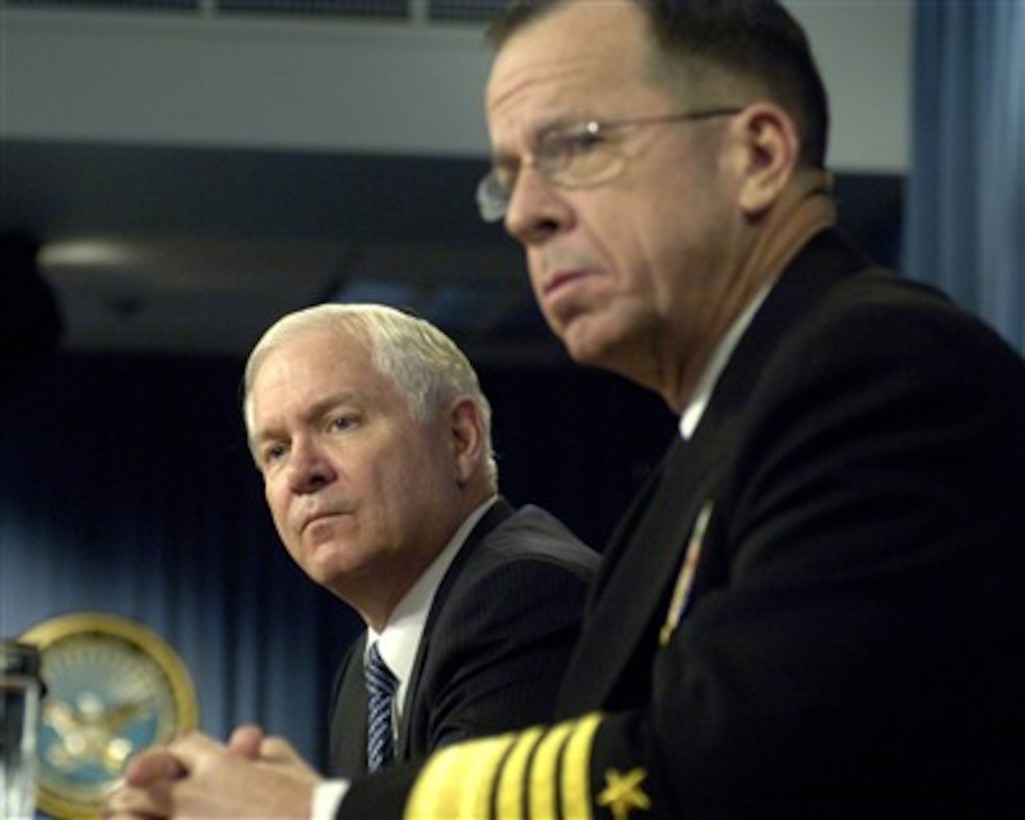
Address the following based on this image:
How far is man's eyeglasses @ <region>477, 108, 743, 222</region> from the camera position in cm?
157

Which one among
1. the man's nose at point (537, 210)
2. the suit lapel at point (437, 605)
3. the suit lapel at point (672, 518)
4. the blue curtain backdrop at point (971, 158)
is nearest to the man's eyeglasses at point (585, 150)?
the man's nose at point (537, 210)

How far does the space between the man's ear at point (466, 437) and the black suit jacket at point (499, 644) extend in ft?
0.69

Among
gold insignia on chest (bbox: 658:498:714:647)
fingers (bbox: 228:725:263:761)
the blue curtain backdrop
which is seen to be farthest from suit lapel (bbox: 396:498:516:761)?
the blue curtain backdrop

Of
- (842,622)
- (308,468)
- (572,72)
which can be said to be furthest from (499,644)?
(842,622)

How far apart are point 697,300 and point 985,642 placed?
12.0 inches

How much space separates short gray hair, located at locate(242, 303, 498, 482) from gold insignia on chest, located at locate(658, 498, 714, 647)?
1.15 meters

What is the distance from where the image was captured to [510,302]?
8.96m

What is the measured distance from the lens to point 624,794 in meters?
1.42

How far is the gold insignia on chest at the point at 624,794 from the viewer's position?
1.41m

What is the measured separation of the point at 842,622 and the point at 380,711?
4.19 ft

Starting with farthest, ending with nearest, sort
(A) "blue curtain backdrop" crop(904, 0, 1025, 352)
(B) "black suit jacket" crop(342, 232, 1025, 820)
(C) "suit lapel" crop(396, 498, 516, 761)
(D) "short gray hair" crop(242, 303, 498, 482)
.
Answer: (A) "blue curtain backdrop" crop(904, 0, 1025, 352) → (D) "short gray hair" crop(242, 303, 498, 482) → (C) "suit lapel" crop(396, 498, 516, 761) → (B) "black suit jacket" crop(342, 232, 1025, 820)

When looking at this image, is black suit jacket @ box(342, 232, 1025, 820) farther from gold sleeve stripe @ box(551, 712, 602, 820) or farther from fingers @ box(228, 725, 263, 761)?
fingers @ box(228, 725, 263, 761)

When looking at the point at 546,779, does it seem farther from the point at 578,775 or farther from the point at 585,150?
the point at 585,150

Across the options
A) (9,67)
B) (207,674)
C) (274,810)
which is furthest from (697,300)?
(207,674)
